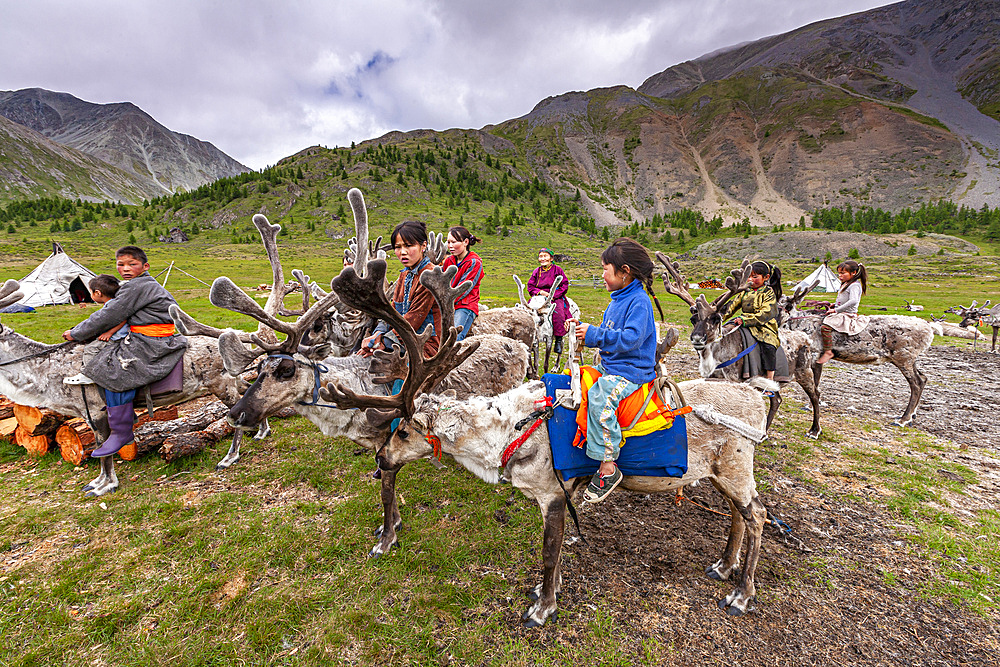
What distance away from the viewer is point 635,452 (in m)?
3.77

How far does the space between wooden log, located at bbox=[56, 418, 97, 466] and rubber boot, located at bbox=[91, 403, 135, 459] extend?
3.98 ft

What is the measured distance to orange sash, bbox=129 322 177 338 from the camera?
5832mm

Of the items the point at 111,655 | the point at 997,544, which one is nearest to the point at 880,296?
the point at 997,544

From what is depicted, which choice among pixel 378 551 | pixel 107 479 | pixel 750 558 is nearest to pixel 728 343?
pixel 750 558

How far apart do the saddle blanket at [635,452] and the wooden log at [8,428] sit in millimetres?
9878

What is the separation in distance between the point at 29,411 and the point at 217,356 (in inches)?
135

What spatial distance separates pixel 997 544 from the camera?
5.01m

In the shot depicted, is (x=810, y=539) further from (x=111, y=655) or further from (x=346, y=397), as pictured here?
(x=111, y=655)

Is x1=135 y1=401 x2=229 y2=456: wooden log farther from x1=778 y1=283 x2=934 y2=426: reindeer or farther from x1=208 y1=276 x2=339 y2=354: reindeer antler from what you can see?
x1=778 y1=283 x2=934 y2=426: reindeer

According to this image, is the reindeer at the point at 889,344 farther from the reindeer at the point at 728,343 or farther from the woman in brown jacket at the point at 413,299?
the woman in brown jacket at the point at 413,299

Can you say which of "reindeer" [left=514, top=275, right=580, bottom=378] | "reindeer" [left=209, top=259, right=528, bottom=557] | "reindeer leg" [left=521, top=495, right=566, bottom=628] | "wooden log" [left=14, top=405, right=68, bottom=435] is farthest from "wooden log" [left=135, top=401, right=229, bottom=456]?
"reindeer leg" [left=521, top=495, right=566, bottom=628]

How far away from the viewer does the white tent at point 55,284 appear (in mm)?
23938

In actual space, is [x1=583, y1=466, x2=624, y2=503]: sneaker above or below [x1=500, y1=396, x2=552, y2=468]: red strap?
below

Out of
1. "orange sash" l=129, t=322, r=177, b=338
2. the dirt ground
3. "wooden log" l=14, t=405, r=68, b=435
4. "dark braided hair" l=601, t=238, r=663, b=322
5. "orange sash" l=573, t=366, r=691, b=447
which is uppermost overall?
"dark braided hair" l=601, t=238, r=663, b=322
